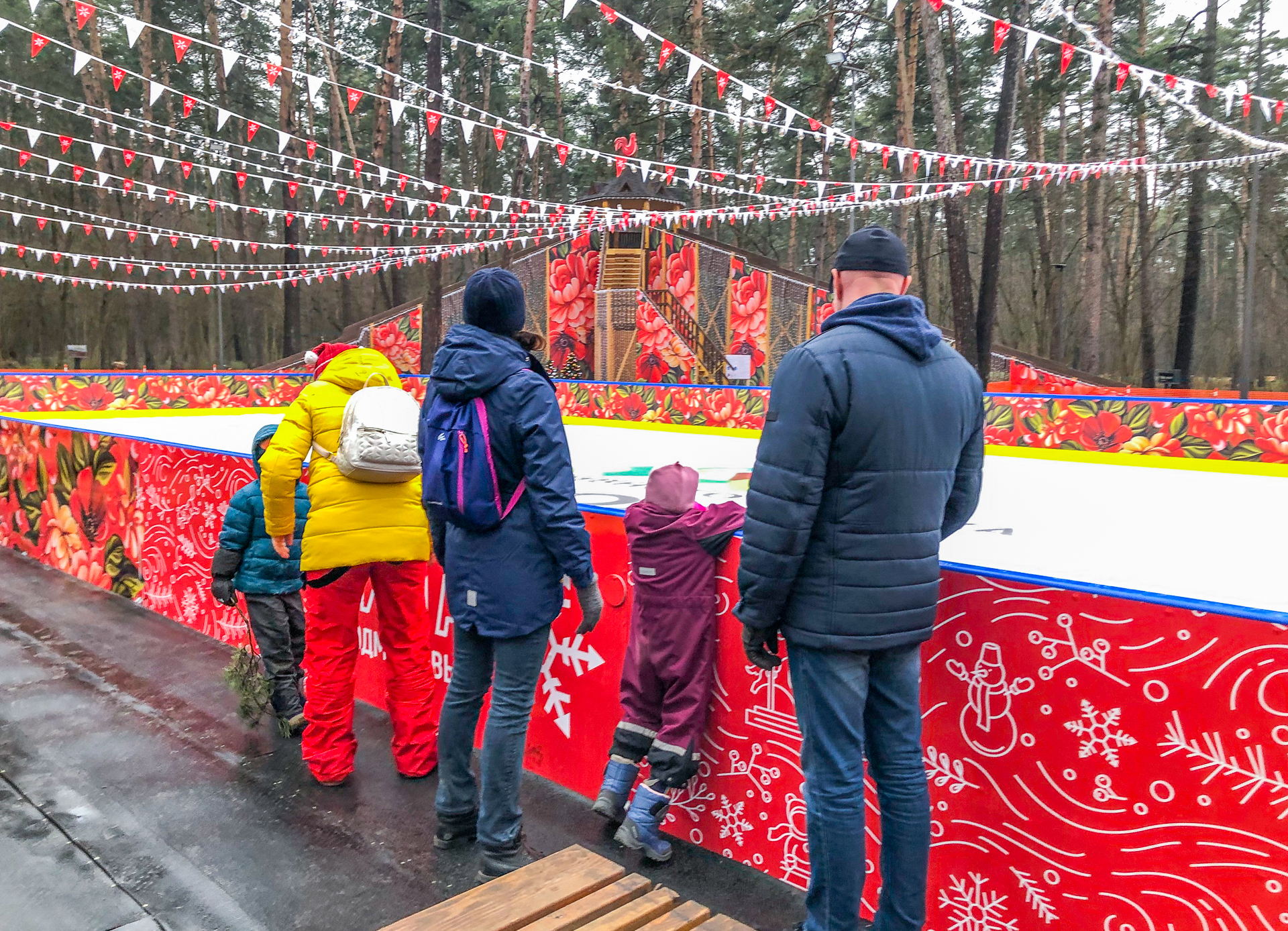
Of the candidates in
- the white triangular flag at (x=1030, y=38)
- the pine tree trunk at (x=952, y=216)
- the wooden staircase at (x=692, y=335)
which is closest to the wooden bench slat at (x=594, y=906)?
the white triangular flag at (x=1030, y=38)

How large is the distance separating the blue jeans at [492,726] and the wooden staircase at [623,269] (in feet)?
68.5

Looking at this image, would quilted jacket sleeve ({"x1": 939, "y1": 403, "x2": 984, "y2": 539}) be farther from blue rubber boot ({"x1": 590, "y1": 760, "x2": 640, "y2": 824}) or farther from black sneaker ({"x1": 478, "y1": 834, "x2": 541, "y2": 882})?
black sneaker ({"x1": 478, "y1": 834, "x2": 541, "y2": 882})

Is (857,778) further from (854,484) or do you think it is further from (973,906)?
(854,484)

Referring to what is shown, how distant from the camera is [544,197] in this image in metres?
38.7

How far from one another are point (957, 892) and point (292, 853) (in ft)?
6.29

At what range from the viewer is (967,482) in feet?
7.80

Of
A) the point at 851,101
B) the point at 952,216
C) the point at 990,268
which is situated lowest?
the point at 990,268

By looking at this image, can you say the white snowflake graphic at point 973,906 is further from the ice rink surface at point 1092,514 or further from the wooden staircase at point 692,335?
the wooden staircase at point 692,335

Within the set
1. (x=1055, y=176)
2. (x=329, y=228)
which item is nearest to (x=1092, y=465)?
(x=1055, y=176)

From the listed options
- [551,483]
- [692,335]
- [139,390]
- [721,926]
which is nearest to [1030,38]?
[551,483]

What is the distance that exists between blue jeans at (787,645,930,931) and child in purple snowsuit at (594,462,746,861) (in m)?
0.69

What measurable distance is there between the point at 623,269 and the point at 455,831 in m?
21.4

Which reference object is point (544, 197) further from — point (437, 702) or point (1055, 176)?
point (437, 702)

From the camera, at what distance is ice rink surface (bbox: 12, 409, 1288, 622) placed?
16.1 ft
